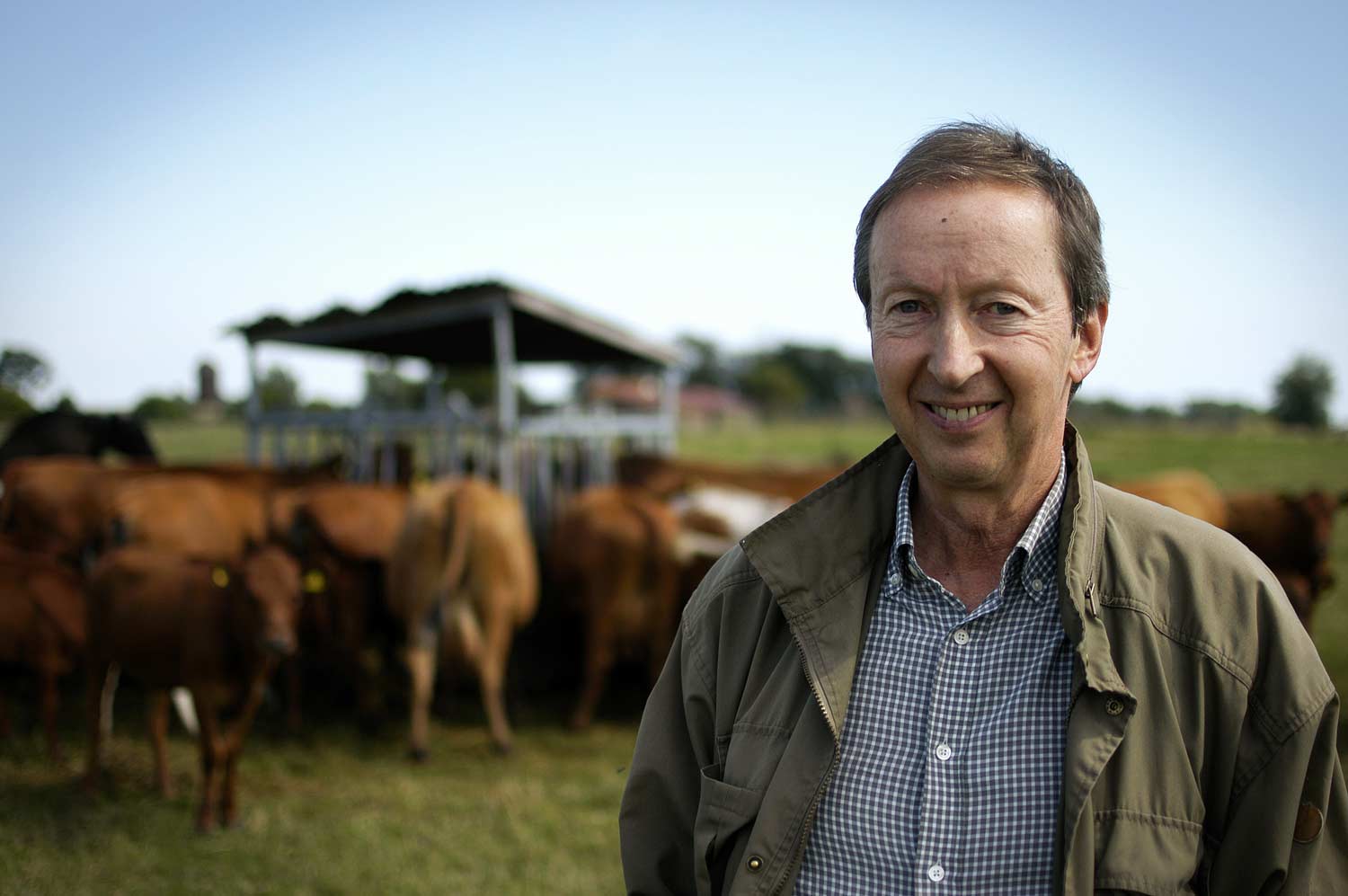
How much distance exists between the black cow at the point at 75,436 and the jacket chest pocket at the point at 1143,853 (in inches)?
395

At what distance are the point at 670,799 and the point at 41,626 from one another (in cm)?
571

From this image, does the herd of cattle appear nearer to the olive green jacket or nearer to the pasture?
the pasture

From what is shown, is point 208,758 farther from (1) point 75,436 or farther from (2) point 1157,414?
(2) point 1157,414

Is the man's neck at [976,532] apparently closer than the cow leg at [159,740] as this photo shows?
Yes

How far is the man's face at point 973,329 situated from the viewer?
55.1 inches

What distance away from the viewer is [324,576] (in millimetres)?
6422

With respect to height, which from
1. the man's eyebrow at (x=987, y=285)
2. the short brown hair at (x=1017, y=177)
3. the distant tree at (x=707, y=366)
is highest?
the distant tree at (x=707, y=366)

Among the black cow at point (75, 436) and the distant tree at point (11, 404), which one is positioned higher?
the distant tree at point (11, 404)

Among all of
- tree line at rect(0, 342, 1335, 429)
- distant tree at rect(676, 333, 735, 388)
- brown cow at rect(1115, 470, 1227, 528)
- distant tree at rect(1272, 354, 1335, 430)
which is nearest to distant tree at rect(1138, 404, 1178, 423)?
tree line at rect(0, 342, 1335, 429)

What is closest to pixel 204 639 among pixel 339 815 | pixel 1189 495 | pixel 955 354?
pixel 339 815

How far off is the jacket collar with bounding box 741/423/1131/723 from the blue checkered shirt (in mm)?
63

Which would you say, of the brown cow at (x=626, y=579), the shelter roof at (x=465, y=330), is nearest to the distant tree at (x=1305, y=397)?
the shelter roof at (x=465, y=330)

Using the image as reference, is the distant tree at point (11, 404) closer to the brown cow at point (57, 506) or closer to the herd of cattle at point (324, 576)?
the herd of cattle at point (324, 576)

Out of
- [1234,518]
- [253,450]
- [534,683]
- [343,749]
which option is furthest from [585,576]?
[1234,518]
